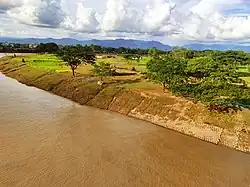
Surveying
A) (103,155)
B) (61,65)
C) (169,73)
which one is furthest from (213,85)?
(61,65)

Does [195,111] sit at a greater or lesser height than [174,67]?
lesser

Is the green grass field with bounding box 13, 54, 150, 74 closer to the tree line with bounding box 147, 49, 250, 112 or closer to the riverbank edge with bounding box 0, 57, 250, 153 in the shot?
the riverbank edge with bounding box 0, 57, 250, 153

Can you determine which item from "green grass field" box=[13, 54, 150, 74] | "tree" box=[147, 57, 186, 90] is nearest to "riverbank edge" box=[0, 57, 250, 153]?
"tree" box=[147, 57, 186, 90]

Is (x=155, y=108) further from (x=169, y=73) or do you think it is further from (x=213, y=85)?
(x=213, y=85)

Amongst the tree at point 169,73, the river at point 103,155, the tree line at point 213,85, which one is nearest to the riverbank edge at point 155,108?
the river at point 103,155

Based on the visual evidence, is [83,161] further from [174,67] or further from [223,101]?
[174,67]

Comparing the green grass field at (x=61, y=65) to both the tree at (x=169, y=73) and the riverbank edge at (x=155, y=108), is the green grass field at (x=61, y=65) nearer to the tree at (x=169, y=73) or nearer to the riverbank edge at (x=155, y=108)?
the riverbank edge at (x=155, y=108)

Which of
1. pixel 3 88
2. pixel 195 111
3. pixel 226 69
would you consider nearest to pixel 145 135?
pixel 195 111
